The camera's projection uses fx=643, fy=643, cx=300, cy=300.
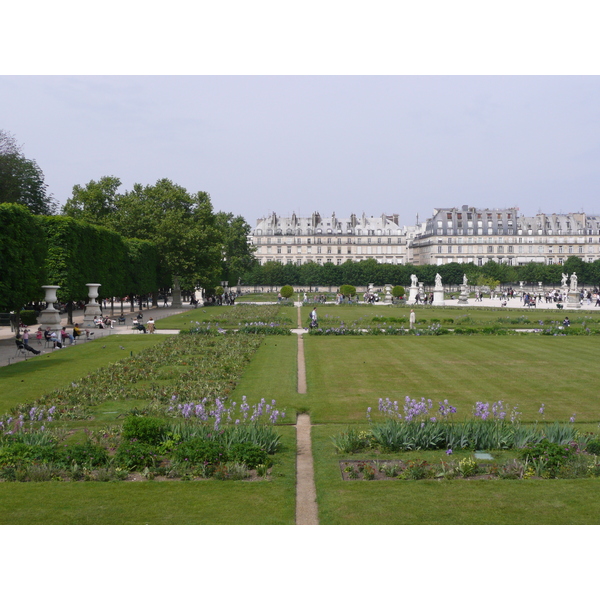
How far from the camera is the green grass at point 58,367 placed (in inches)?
649

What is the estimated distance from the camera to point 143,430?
10914 mm

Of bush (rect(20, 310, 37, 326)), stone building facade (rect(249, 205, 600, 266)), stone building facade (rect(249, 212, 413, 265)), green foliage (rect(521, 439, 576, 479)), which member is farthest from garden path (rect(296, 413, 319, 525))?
stone building facade (rect(249, 212, 413, 265))

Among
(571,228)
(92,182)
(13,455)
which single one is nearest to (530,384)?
(13,455)

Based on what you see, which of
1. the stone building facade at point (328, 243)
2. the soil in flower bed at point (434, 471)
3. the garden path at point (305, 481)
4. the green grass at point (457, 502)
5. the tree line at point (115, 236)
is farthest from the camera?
the stone building facade at point (328, 243)

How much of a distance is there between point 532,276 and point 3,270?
98.8 metres

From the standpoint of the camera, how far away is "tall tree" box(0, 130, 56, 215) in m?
53.9

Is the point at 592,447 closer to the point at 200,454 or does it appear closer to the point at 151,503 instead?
the point at 200,454

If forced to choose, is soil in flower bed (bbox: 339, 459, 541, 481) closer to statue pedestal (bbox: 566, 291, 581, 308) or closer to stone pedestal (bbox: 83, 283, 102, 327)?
stone pedestal (bbox: 83, 283, 102, 327)

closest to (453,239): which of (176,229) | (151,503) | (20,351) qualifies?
(176,229)

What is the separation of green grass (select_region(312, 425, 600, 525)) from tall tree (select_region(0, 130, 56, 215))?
52.0 meters

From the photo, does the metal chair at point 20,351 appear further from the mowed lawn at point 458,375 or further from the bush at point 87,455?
the bush at point 87,455

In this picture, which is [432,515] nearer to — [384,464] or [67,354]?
[384,464]

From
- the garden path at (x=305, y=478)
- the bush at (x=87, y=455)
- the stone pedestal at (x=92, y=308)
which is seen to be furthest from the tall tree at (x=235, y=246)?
the bush at (x=87, y=455)

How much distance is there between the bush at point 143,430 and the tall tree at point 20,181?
159 feet
